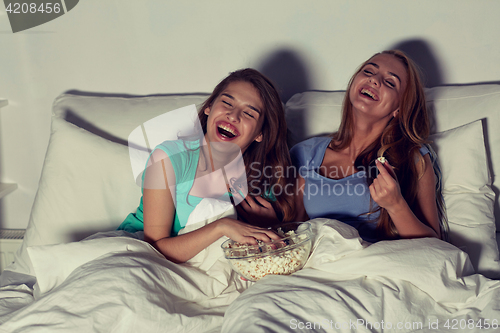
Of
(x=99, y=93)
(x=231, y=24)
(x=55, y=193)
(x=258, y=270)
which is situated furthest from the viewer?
(x=99, y=93)

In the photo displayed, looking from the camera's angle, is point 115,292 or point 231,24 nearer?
point 115,292

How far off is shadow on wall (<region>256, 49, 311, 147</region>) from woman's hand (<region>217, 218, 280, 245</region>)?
0.77 m

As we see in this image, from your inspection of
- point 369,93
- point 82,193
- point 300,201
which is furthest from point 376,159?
point 82,193

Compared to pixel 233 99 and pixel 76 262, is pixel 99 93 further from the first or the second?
pixel 76 262

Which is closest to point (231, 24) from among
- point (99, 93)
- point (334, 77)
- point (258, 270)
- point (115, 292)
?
point (334, 77)

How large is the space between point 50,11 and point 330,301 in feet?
5.42

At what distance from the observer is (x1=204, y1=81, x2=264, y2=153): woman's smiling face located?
124 centimetres

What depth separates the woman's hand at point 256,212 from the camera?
52.5 inches

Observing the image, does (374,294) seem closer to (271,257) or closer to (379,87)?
(271,257)

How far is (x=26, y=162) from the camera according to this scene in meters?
1.84

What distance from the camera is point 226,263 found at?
3.67ft

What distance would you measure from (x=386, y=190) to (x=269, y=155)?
452mm

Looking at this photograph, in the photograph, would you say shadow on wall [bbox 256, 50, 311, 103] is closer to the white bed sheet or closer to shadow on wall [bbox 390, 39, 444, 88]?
shadow on wall [bbox 390, 39, 444, 88]

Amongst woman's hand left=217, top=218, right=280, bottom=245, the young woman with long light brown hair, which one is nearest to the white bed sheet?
woman's hand left=217, top=218, right=280, bottom=245
